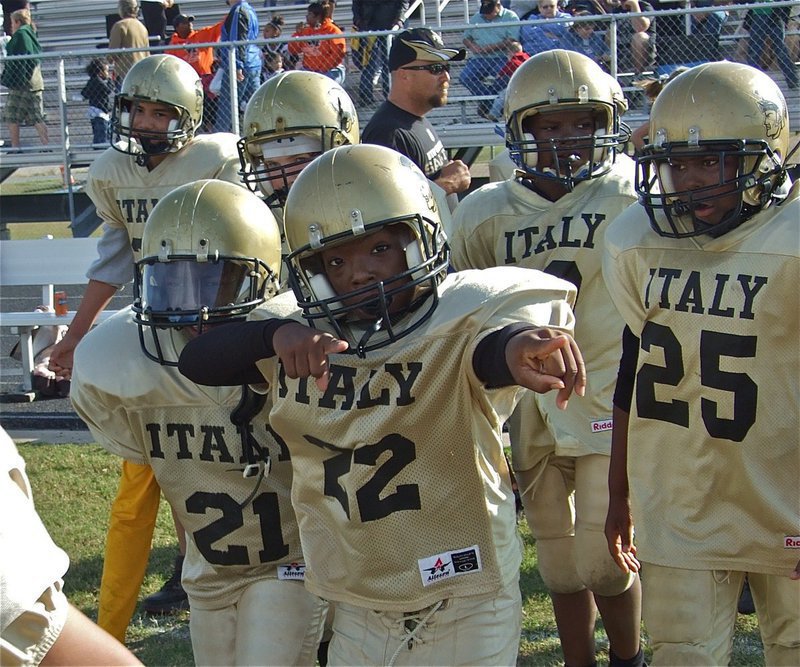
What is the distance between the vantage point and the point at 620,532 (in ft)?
10.9

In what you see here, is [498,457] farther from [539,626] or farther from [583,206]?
[539,626]

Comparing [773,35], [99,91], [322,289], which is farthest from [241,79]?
[322,289]

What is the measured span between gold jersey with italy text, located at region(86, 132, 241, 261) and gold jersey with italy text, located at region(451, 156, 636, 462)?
1.31 m

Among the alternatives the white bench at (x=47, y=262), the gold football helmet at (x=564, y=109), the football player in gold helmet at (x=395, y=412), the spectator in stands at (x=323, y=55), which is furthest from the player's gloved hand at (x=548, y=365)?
the spectator in stands at (x=323, y=55)

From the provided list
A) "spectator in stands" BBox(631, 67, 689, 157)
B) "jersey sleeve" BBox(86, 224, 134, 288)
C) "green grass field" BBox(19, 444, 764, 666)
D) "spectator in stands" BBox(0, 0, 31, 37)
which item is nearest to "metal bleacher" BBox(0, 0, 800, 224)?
"spectator in stands" BBox(0, 0, 31, 37)


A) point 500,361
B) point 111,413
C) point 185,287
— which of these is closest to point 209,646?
point 111,413

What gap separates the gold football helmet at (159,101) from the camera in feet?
16.4

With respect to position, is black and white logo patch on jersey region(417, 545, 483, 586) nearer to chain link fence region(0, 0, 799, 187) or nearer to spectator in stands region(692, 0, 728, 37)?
chain link fence region(0, 0, 799, 187)

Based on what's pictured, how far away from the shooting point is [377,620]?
2.80m

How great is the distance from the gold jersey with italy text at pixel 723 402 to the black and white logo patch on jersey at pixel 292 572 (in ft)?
2.98

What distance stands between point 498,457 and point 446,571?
292 mm

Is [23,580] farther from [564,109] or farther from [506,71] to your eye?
[506,71]

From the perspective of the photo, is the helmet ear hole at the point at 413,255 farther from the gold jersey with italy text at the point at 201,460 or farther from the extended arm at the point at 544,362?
the gold jersey with italy text at the point at 201,460

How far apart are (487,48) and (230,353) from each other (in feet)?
25.5
